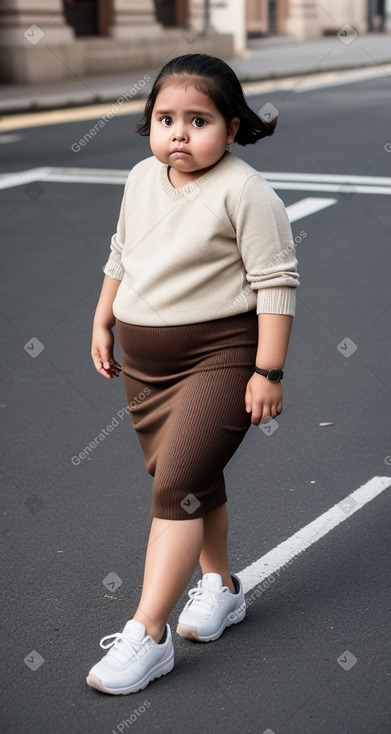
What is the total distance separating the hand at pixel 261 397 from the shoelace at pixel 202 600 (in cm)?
59

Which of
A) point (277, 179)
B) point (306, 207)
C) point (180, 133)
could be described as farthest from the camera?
point (277, 179)

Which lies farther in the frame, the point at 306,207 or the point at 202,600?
the point at 306,207

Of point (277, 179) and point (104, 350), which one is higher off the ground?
point (104, 350)

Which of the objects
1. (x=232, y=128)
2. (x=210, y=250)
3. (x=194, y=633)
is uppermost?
(x=232, y=128)

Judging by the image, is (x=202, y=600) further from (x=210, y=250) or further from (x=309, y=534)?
(x=210, y=250)

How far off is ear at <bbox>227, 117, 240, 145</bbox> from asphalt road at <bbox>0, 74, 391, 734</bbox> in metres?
1.40

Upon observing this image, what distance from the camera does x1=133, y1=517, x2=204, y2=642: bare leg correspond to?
9.60 ft

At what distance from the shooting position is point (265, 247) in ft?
9.45

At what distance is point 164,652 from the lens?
2998mm

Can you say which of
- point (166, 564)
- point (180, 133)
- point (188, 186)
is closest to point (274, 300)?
point (188, 186)

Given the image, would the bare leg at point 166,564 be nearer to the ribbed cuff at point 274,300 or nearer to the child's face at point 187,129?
the ribbed cuff at point 274,300

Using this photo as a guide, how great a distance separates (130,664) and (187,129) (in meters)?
1.39

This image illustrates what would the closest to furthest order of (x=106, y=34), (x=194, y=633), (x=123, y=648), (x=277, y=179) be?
(x=123, y=648)
(x=194, y=633)
(x=277, y=179)
(x=106, y=34)

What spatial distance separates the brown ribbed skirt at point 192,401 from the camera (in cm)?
291
